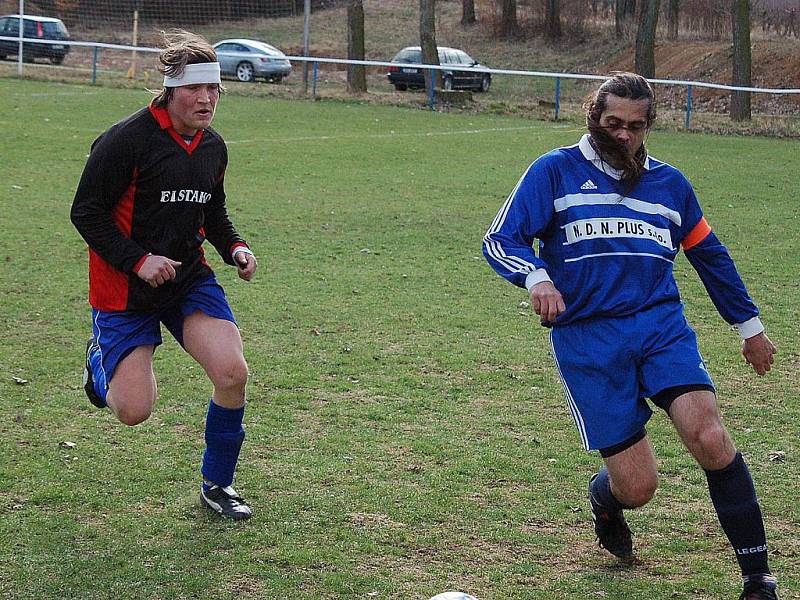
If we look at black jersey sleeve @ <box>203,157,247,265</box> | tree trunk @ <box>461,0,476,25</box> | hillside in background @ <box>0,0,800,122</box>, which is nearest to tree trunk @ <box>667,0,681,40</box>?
hillside in background @ <box>0,0,800,122</box>

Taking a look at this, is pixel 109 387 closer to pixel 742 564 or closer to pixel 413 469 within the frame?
pixel 413 469

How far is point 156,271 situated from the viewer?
4.20 meters

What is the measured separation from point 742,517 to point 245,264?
2204 millimetres

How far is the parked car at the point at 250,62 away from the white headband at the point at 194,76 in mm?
28503

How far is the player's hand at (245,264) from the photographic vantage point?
15.2 feet

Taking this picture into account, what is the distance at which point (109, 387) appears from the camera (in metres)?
4.47

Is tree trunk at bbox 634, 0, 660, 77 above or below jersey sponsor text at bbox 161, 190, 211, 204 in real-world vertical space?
above

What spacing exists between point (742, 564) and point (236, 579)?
174cm

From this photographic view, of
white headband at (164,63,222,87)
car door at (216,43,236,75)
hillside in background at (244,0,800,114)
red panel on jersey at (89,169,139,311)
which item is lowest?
red panel on jersey at (89,169,139,311)

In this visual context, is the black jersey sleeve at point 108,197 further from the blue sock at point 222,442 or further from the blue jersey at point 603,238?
the blue jersey at point 603,238

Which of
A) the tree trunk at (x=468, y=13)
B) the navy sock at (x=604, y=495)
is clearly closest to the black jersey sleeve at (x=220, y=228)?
the navy sock at (x=604, y=495)

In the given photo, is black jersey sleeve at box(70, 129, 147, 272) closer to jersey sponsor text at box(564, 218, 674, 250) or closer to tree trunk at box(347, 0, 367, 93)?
jersey sponsor text at box(564, 218, 674, 250)

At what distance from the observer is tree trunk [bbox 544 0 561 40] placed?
46219mm

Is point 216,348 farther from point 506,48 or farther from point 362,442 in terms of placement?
point 506,48
